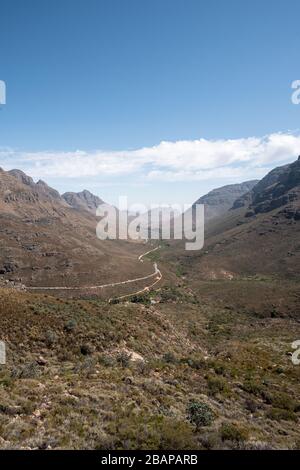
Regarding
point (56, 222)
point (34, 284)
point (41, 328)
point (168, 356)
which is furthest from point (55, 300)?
point (56, 222)

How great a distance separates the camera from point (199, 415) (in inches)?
530

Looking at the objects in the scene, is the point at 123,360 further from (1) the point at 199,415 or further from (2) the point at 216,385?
(1) the point at 199,415

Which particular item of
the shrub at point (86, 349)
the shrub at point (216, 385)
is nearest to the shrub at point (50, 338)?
the shrub at point (86, 349)

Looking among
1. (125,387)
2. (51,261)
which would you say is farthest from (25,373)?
(51,261)

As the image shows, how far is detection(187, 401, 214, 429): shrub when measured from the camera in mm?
13227

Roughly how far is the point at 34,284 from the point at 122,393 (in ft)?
263

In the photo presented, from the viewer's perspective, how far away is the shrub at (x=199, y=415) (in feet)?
43.4

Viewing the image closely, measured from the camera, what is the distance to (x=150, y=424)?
39.5 ft

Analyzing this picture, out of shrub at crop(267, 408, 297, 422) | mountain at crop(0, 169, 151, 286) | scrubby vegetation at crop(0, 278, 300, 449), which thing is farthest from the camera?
mountain at crop(0, 169, 151, 286)

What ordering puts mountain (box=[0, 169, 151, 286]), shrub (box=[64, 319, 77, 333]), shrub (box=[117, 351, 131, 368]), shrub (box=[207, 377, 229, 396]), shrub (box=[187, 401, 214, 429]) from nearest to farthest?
shrub (box=[187, 401, 214, 429]) → shrub (box=[207, 377, 229, 396]) → shrub (box=[117, 351, 131, 368]) → shrub (box=[64, 319, 77, 333]) → mountain (box=[0, 169, 151, 286])

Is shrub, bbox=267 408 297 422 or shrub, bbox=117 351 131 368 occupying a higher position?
shrub, bbox=117 351 131 368

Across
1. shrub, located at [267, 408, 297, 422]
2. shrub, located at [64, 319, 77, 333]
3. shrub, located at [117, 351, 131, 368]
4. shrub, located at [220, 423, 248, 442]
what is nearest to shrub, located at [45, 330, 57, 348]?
shrub, located at [64, 319, 77, 333]

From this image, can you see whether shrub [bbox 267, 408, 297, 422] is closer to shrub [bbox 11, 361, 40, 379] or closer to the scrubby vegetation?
the scrubby vegetation
